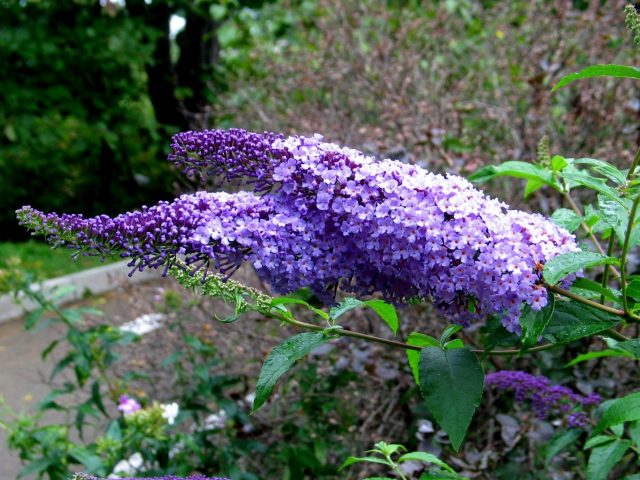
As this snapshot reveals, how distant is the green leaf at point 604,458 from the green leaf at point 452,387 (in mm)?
558

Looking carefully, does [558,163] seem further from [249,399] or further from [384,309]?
[249,399]

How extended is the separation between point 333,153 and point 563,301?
47 centimetres

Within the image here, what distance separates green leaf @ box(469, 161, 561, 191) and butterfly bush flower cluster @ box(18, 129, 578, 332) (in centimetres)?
28

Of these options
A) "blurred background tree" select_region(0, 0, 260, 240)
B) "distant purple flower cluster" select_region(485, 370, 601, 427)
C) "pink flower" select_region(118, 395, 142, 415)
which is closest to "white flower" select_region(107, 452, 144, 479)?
"pink flower" select_region(118, 395, 142, 415)

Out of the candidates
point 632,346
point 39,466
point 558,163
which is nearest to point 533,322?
point 632,346

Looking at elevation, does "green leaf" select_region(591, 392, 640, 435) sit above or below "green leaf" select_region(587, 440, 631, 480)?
above

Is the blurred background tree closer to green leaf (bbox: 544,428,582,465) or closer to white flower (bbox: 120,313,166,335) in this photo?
white flower (bbox: 120,313,166,335)

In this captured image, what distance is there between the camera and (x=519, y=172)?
164 centimetres

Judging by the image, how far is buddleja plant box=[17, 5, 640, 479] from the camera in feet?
4.15

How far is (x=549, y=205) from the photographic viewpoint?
10.4 feet

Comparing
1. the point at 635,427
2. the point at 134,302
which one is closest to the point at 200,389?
the point at 134,302

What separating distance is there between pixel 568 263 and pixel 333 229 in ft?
1.28

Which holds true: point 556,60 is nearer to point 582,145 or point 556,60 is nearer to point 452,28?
point 582,145

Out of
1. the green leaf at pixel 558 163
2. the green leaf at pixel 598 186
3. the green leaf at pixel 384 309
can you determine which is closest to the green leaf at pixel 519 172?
the green leaf at pixel 558 163
